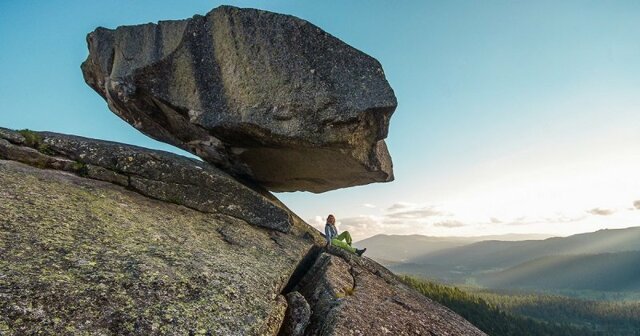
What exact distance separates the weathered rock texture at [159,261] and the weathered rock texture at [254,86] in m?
3.07

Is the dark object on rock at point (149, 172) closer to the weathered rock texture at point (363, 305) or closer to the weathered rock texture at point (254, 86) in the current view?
the weathered rock texture at point (254, 86)

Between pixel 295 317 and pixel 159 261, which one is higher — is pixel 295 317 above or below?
below

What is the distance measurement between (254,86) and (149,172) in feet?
20.4

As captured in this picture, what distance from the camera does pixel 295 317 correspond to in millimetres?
10469

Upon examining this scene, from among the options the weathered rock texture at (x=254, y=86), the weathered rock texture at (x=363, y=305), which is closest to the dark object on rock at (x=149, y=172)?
the weathered rock texture at (x=254, y=86)

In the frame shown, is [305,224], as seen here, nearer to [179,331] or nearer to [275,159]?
[275,159]

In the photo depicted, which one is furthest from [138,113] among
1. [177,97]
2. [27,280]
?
[27,280]

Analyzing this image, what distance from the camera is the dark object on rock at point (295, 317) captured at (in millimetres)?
10023

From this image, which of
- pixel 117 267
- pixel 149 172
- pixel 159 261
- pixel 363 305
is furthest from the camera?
pixel 149 172

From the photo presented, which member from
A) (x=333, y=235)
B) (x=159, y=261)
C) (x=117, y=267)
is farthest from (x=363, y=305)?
(x=333, y=235)

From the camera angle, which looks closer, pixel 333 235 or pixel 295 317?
pixel 295 317

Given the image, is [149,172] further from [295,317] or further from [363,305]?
[363,305]

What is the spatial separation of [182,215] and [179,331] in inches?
293

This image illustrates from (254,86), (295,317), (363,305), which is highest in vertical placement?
(254,86)
